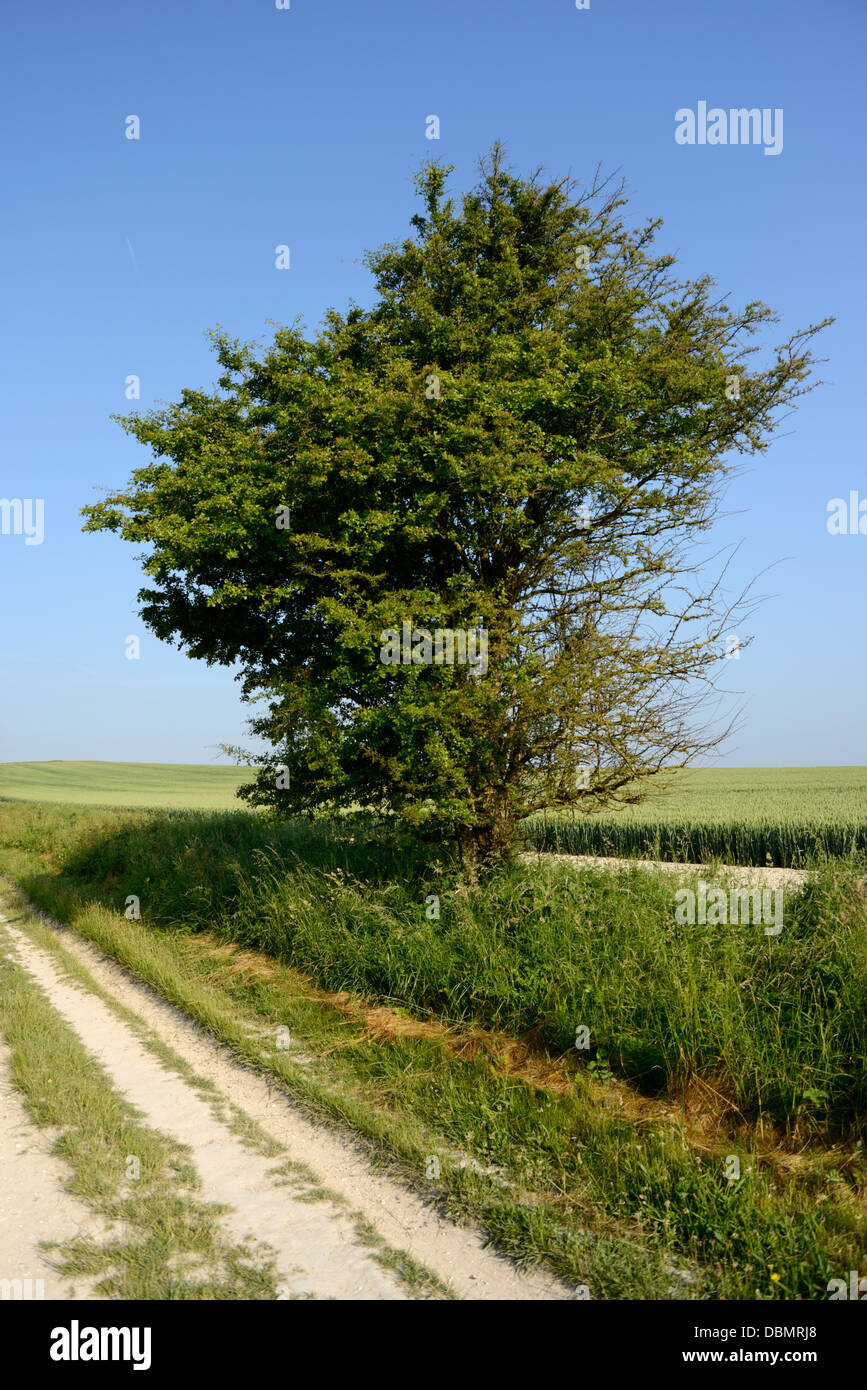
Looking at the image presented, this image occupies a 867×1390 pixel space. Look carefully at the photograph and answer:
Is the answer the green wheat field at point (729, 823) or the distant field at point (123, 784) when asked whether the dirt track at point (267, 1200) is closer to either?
the green wheat field at point (729, 823)

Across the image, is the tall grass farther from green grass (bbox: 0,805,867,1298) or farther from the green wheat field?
the green wheat field

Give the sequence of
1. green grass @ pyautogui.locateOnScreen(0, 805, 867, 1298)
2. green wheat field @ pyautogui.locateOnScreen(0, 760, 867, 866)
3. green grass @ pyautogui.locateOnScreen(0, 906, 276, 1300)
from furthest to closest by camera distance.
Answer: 1. green wheat field @ pyautogui.locateOnScreen(0, 760, 867, 866)
2. green grass @ pyautogui.locateOnScreen(0, 805, 867, 1298)
3. green grass @ pyautogui.locateOnScreen(0, 906, 276, 1300)

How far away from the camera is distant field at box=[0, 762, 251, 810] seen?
39.6m

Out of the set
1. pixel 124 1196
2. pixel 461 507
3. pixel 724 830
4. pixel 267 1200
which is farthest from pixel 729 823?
pixel 124 1196

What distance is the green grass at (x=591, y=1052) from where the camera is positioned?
3891 millimetres

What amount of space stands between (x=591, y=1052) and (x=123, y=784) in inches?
2147

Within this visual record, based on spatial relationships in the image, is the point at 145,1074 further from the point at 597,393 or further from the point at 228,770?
the point at 228,770

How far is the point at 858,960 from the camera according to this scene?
5.39 m

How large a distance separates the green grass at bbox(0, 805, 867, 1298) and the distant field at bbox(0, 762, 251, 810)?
91.0 feet

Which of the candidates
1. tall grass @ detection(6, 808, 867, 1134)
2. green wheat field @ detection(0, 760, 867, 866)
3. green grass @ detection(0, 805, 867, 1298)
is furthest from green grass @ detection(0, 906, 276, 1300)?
green wheat field @ detection(0, 760, 867, 866)

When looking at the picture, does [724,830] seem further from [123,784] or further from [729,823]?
[123,784]

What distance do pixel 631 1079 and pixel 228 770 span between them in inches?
2433

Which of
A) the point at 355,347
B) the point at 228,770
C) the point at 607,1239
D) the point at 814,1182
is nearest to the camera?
the point at 607,1239

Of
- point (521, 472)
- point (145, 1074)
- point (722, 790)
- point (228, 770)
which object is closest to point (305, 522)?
point (521, 472)
